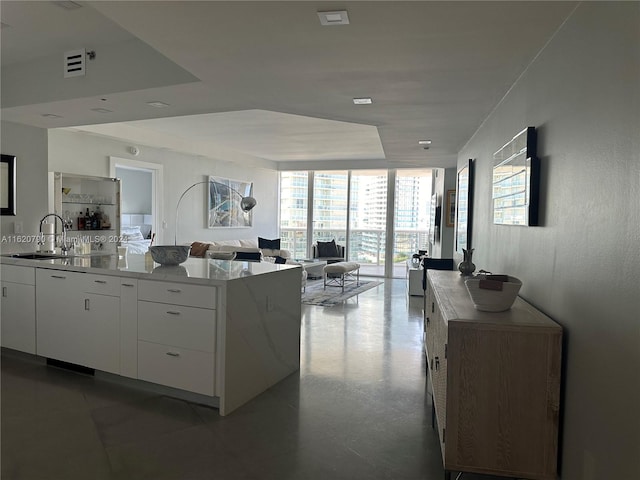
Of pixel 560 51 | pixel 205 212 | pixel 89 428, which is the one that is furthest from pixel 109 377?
pixel 205 212

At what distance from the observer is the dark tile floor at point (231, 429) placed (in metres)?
2.29

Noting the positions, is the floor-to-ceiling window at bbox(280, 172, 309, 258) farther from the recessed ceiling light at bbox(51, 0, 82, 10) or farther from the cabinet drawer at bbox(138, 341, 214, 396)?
the recessed ceiling light at bbox(51, 0, 82, 10)

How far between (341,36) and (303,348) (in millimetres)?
3057

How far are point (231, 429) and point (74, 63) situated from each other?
10.4 feet

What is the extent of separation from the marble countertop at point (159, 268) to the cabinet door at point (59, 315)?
0.35 feet

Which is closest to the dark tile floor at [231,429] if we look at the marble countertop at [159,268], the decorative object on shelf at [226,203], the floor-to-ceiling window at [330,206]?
the marble countertop at [159,268]

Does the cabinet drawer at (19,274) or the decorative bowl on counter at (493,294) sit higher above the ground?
the decorative bowl on counter at (493,294)

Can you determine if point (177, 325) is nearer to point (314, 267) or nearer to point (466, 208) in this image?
point (466, 208)

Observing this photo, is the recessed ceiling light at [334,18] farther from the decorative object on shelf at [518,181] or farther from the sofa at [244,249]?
the sofa at [244,249]

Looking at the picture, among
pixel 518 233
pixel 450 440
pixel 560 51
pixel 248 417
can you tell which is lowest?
pixel 248 417

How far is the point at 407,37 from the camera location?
2254 mm

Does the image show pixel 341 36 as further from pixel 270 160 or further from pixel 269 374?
pixel 270 160

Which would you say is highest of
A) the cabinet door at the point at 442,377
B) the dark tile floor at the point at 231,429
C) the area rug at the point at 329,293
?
the cabinet door at the point at 442,377

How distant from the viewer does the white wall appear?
6336mm
